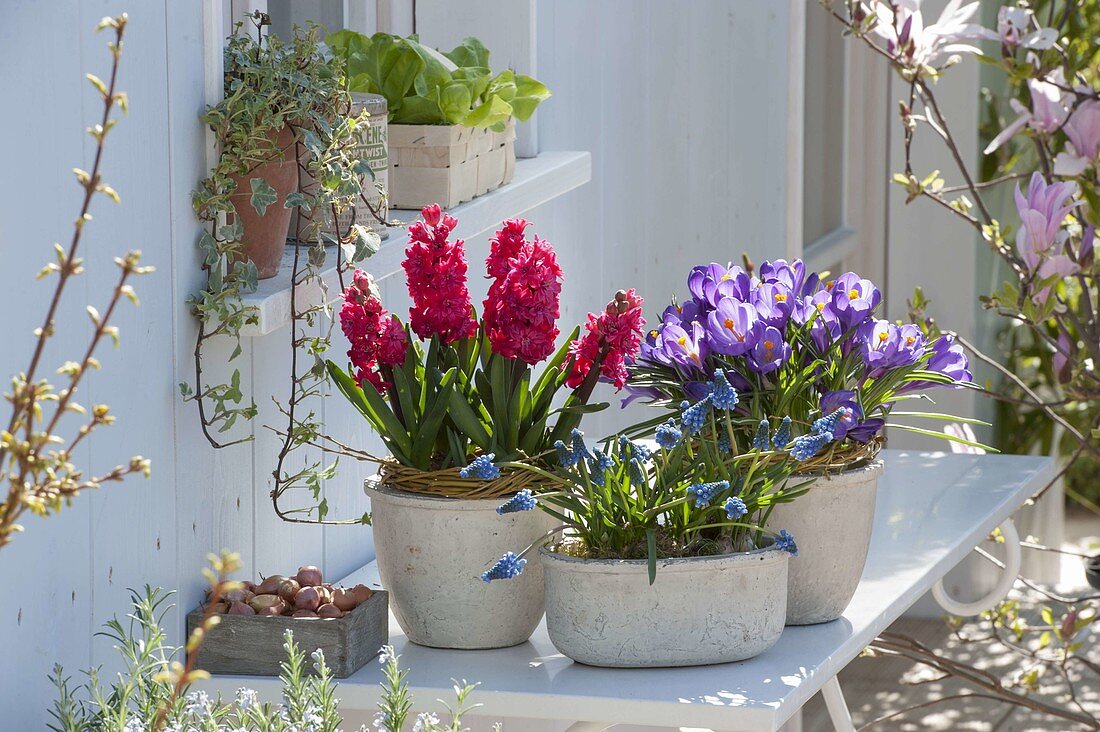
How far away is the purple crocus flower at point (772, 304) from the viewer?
50.0 inches

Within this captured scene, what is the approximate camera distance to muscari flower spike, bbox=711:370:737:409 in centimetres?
117

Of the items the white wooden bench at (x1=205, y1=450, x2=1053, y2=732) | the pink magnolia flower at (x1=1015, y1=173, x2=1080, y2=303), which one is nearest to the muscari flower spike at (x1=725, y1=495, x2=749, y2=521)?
the white wooden bench at (x1=205, y1=450, x2=1053, y2=732)

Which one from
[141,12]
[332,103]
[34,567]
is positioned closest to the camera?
[34,567]

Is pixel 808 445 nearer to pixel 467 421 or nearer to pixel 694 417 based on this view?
pixel 694 417

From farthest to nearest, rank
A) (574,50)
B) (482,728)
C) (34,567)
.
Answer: (574,50)
(482,728)
(34,567)

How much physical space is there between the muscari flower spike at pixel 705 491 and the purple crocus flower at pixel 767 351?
155 millimetres

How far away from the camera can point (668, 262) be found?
2.64 m

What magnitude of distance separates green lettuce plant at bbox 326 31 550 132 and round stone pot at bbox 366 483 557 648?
0.47 metres

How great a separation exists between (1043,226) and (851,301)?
70cm

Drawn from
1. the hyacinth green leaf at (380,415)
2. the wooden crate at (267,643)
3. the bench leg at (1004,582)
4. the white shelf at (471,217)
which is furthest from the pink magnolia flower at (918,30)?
the wooden crate at (267,643)

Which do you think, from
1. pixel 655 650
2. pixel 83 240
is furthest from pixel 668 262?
pixel 83 240

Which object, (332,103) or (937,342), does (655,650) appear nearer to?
(937,342)

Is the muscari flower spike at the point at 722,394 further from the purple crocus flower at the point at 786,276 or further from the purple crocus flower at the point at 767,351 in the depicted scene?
the purple crocus flower at the point at 786,276

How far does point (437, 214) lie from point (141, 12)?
262 millimetres
